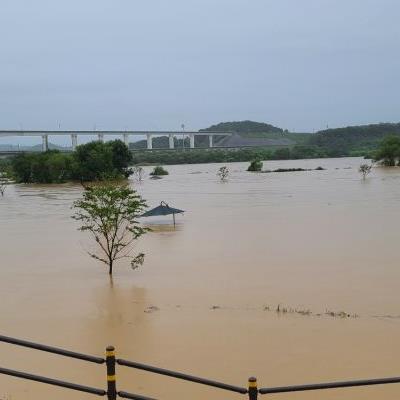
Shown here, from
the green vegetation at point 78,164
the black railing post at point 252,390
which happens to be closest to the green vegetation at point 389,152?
the green vegetation at point 78,164

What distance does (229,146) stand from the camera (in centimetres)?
13725

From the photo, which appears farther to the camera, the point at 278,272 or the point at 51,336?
the point at 278,272

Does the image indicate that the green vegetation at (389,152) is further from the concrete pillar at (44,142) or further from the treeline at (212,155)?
the concrete pillar at (44,142)

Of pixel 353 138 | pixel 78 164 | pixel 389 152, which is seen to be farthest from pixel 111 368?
pixel 353 138

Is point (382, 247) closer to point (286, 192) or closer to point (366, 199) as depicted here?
point (366, 199)

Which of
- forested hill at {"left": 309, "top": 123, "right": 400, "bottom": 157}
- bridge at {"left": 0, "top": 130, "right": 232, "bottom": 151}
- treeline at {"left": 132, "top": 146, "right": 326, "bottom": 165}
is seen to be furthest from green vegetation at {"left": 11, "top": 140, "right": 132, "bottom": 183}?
forested hill at {"left": 309, "top": 123, "right": 400, "bottom": 157}

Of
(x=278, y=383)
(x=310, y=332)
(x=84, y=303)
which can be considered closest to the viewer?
(x=278, y=383)

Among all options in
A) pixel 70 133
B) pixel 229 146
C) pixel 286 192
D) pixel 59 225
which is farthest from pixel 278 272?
pixel 229 146

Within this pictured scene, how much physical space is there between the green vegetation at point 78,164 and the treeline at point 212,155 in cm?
5285

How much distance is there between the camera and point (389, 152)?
76.1 metres

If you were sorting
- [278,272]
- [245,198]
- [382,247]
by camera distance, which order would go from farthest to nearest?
[245,198], [382,247], [278,272]

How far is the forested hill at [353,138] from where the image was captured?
136375 mm

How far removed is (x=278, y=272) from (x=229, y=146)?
123649 millimetres

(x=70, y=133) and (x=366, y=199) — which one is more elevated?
(x=70, y=133)
